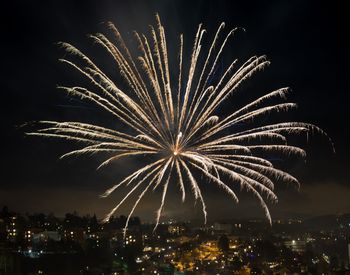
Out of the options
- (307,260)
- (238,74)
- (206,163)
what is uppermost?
(238,74)

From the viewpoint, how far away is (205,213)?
1040cm

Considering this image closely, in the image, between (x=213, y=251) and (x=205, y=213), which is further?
(x=213, y=251)

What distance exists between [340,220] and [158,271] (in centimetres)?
9424

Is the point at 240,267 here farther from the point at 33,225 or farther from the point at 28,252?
the point at 33,225

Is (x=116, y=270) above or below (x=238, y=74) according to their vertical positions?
below

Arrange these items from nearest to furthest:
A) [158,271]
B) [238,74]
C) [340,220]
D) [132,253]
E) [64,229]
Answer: [238,74]
[158,271]
[132,253]
[64,229]
[340,220]

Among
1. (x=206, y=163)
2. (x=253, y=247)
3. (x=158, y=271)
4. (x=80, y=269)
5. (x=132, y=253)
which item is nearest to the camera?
(x=206, y=163)

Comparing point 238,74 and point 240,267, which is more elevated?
point 238,74

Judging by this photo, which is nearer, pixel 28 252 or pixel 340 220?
pixel 28 252

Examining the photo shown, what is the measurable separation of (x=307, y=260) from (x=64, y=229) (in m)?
32.9

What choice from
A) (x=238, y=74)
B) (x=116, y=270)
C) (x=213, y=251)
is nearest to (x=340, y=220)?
(x=213, y=251)

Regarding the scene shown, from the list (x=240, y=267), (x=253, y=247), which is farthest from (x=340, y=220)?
(x=240, y=267)

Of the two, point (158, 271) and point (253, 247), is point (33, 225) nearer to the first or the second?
point (158, 271)

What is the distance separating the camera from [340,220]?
122562 mm
